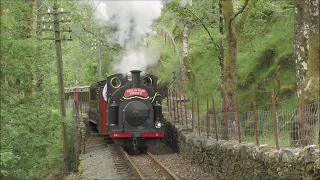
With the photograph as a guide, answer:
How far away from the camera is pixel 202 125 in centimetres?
1742

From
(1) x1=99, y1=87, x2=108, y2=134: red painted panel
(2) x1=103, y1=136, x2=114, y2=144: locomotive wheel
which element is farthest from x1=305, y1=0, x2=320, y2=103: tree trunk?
(2) x1=103, y1=136, x2=114, y2=144: locomotive wheel

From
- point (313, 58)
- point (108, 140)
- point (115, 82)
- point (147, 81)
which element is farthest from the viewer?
point (108, 140)

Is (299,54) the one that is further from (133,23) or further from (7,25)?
(133,23)

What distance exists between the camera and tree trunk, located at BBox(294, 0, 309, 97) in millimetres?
10631

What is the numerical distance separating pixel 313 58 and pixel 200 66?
1848 cm

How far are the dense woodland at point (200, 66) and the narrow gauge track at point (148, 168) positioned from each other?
278cm

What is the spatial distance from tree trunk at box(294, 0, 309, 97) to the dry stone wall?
202cm

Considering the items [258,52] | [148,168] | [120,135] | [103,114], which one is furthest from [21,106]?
[258,52]

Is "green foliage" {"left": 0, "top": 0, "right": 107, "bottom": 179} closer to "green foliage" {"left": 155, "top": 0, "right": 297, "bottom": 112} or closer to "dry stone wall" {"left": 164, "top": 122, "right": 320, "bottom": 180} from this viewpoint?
"dry stone wall" {"left": 164, "top": 122, "right": 320, "bottom": 180}

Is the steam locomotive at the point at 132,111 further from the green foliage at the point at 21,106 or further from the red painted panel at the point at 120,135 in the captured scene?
the green foliage at the point at 21,106

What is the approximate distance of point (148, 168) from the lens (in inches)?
583

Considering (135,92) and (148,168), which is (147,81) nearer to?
(135,92)

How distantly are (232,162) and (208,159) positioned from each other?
2.13 meters

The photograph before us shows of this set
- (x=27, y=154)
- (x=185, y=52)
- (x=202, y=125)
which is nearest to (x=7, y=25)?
(x=27, y=154)
